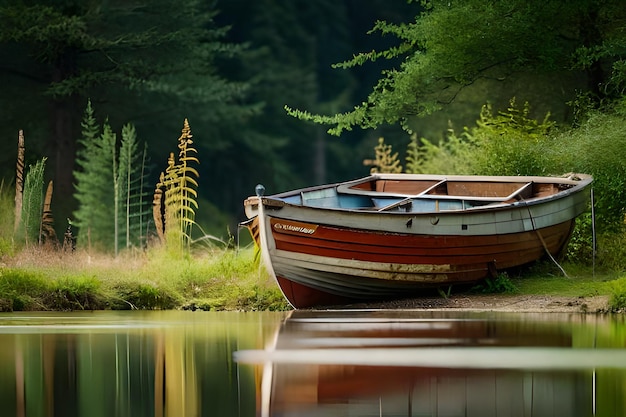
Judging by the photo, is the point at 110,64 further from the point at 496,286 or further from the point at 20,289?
the point at 496,286

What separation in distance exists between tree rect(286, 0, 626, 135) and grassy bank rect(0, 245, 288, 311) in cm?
675

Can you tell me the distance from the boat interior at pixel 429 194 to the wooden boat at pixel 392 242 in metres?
0.07

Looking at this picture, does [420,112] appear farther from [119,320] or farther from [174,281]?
[119,320]

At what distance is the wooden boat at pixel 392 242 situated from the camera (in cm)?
1908

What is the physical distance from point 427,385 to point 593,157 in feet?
45.3

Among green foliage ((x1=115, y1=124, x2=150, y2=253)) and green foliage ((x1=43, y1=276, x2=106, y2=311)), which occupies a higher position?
green foliage ((x1=115, y1=124, x2=150, y2=253))

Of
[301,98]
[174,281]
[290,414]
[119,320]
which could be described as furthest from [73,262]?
[301,98]

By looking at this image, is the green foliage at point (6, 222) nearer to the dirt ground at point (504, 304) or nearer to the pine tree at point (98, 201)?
the dirt ground at point (504, 304)

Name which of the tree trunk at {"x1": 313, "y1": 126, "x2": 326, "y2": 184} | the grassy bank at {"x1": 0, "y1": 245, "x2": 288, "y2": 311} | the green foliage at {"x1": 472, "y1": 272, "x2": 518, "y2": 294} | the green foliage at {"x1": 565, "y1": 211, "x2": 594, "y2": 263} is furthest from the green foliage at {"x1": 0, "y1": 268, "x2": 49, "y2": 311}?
the tree trunk at {"x1": 313, "y1": 126, "x2": 326, "y2": 184}

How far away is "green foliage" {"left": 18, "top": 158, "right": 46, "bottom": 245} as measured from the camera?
76.0 feet

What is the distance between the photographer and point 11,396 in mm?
10883

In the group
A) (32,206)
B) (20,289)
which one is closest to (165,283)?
(20,289)

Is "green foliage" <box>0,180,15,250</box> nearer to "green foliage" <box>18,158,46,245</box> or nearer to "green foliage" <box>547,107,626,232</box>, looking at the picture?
"green foliage" <box>18,158,46,245</box>

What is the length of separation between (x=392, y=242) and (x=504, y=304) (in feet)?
5.48
